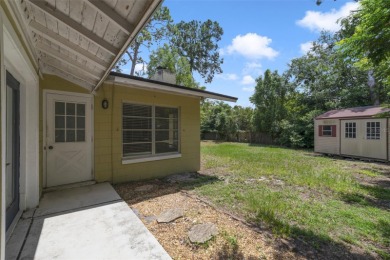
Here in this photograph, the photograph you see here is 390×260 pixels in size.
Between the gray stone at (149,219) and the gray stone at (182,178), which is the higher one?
the gray stone at (182,178)

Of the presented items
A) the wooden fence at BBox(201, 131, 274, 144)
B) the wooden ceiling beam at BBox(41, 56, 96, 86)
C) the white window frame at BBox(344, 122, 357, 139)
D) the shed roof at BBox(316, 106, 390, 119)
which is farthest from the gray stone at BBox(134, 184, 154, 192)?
the wooden fence at BBox(201, 131, 274, 144)

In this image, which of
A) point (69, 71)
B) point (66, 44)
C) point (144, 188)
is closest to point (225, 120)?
point (144, 188)

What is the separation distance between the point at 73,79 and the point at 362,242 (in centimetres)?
594

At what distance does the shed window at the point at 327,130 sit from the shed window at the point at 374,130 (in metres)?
1.72

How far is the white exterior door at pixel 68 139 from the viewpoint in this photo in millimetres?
4344

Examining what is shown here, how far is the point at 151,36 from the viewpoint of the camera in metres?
17.2

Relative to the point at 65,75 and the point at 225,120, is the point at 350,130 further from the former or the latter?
the point at 65,75

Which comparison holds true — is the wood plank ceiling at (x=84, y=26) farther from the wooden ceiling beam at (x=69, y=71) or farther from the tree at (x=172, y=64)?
the tree at (x=172, y=64)

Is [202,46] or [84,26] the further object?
[202,46]

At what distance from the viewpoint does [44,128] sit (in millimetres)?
4219

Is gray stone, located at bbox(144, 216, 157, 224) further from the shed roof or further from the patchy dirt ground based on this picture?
the shed roof

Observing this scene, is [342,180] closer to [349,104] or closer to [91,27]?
[91,27]

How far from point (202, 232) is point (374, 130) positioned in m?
11.1

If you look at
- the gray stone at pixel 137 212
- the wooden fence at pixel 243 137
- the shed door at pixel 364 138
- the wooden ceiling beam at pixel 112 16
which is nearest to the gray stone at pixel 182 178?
the gray stone at pixel 137 212
